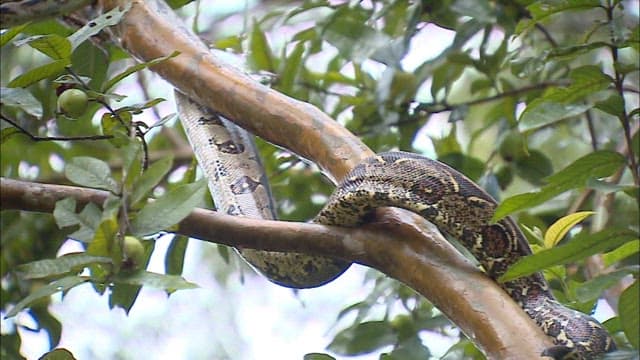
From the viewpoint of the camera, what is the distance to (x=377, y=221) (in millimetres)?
1146

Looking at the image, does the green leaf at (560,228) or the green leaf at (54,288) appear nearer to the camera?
the green leaf at (54,288)

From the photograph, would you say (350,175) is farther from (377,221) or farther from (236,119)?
(236,119)

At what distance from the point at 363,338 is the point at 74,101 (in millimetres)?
636

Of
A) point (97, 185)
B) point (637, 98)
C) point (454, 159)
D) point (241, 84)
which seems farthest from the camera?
point (637, 98)

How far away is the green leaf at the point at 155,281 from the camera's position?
91 centimetres

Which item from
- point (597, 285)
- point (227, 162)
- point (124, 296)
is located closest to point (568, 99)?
point (597, 285)

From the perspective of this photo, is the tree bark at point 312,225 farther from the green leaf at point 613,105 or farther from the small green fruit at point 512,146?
the small green fruit at point 512,146

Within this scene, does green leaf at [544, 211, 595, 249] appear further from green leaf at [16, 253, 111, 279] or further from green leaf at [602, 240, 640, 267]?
green leaf at [16, 253, 111, 279]

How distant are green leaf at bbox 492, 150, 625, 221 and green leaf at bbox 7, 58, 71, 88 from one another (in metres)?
0.48

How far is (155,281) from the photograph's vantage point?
3.00 feet

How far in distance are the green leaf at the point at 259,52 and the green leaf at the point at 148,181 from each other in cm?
82

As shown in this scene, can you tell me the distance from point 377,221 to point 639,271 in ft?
1.11

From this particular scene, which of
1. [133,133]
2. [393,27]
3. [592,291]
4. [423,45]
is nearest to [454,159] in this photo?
[393,27]

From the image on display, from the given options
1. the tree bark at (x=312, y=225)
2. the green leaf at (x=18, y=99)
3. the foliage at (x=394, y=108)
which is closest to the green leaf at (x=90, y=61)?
the foliage at (x=394, y=108)
